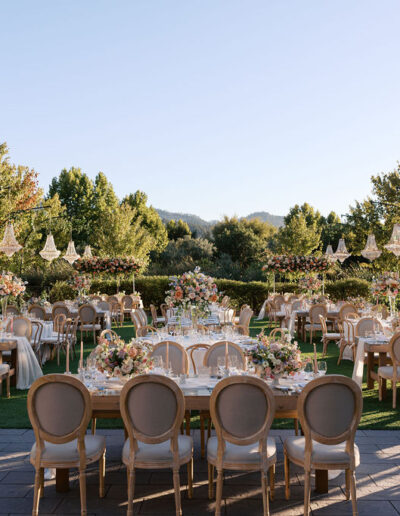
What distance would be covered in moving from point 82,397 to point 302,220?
3322 cm

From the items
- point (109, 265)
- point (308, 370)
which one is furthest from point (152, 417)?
point (109, 265)

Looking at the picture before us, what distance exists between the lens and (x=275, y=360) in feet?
14.5

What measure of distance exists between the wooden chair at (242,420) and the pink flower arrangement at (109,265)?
14117 mm

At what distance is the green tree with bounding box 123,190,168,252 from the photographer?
45906 mm

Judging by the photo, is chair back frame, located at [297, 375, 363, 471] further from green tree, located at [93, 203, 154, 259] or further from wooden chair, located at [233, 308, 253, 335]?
green tree, located at [93, 203, 154, 259]

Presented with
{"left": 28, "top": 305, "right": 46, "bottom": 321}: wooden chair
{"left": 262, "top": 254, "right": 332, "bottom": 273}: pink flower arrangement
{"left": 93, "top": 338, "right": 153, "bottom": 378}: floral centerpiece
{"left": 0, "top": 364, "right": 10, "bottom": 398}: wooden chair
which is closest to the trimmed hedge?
{"left": 262, "top": 254, "right": 332, "bottom": 273}: pink flower arrangement

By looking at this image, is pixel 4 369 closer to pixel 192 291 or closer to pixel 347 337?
pixel 192 291

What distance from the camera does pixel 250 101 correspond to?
14117mm

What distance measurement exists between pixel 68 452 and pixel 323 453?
194cm

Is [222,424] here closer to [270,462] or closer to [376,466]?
[270,462]

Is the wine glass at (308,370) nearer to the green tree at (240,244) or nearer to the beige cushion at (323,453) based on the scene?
the beige cushion at (323,453)

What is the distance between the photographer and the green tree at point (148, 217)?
4591cm

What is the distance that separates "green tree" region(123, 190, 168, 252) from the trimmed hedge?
2317 cm

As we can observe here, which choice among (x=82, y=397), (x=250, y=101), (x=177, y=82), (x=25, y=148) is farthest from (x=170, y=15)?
(x=25, y=148)
